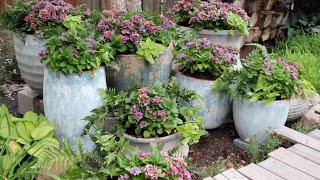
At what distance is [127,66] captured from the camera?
3.22 metres

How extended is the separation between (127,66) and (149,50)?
21cm

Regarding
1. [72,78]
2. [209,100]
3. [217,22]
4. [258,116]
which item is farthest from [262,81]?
[72,78]

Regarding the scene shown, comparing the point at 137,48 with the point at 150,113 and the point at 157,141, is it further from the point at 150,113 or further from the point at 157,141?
the point at 157,141

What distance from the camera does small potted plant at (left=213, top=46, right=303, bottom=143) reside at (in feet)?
10.7

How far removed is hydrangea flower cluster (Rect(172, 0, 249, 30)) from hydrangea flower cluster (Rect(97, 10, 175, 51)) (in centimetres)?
55

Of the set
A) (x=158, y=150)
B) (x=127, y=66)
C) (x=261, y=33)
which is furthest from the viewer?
(x=261, y=33)

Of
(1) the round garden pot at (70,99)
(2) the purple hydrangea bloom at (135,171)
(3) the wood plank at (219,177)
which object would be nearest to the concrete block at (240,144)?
(3) the wood plank at (219,177)

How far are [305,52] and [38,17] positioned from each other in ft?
11.2

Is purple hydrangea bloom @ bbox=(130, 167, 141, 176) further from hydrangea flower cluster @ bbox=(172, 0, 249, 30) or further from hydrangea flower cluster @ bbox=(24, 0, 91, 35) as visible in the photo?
hydrangea flower cluster @ bbox=(172, 0, 249, 30)

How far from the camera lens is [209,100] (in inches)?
135

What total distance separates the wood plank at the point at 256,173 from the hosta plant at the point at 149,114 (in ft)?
1.28

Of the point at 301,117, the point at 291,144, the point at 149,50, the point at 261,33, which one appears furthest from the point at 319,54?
the point at 149,50

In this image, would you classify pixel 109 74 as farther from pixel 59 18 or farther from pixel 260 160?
pixel 260 160

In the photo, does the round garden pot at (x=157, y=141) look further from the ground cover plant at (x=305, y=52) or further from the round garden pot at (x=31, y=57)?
the ground cover plant at (x=305, y=52)
